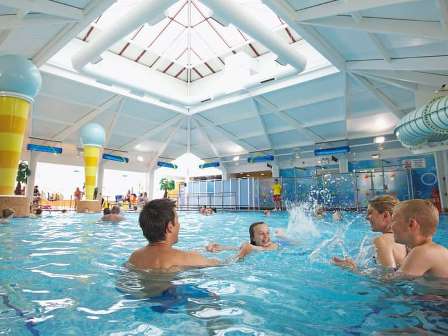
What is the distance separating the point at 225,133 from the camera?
19.2 m

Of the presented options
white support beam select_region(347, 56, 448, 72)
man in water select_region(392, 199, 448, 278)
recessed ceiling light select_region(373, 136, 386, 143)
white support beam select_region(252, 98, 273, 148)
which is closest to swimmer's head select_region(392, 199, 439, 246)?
man in water select_region(392, 199, 448, 278)

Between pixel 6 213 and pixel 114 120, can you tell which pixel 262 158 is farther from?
pixel 6 213

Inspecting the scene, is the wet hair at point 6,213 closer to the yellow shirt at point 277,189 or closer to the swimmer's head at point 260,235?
the swimmer's head at point 260,235

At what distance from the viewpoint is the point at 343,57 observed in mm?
10594

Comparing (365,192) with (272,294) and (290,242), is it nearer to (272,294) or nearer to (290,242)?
(290,242)

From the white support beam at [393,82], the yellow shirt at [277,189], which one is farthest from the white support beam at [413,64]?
the yellow shirt at [277,189]

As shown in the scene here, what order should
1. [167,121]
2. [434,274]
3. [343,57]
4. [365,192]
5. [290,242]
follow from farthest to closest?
[167,121] → [365,192] → [343,57] → [290,242] → [434,274]

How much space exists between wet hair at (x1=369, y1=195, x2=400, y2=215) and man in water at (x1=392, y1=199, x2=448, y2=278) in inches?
26.3

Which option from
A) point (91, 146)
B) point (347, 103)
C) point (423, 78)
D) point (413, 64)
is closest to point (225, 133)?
point (347, 103)

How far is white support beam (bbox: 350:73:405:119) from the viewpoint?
11758mm

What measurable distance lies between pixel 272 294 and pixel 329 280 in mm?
649

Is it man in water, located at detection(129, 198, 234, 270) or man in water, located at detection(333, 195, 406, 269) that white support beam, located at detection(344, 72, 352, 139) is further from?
man in water, located at detection(129, 198, 234, 270)

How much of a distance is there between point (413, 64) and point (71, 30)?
33.0 ft

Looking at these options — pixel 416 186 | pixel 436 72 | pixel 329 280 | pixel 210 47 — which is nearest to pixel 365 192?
pixel 416 186
